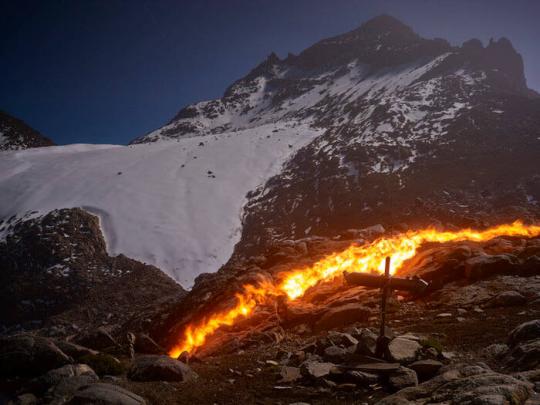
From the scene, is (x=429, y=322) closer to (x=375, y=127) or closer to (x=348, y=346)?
(x=348, y=346)

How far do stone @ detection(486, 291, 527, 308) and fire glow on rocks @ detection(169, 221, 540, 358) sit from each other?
20.2 ft

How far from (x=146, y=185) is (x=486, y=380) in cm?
5115

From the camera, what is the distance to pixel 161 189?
2074 inches

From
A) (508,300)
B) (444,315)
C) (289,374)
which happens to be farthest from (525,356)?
(508,300)

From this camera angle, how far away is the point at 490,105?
6222 cm

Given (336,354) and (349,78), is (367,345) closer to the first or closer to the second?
(336,354)

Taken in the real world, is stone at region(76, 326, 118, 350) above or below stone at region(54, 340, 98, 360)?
below

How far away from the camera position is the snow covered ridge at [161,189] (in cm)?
4103

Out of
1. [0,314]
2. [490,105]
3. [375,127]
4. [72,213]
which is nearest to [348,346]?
[0,314]

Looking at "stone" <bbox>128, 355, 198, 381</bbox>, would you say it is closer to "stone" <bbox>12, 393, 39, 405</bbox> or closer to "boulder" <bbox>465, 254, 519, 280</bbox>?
"stone" <bbox>12, 393, 39, 405</bbox>

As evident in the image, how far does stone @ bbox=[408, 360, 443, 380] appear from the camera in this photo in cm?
951

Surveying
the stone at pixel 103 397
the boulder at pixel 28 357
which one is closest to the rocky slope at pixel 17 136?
the boulder at pixel 28 357

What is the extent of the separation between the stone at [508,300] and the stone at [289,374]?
823 cm

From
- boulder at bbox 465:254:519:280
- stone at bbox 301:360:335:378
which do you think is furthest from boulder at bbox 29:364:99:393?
boulder at bbox 465:254:519:280
